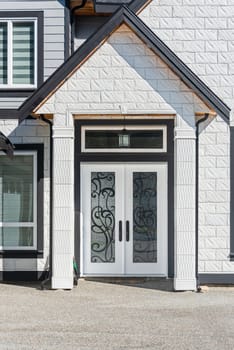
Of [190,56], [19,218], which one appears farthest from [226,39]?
[19,218]

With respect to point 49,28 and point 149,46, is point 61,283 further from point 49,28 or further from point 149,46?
point 49,28

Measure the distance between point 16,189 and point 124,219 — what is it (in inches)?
96.3

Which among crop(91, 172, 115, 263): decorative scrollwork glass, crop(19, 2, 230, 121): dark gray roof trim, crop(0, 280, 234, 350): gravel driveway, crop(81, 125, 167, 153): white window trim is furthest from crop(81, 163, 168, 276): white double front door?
crop(19, 2, 230, 121): dark gray roof trim

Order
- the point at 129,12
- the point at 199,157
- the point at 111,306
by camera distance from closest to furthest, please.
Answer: the point at 111,306, the point at 129,12, the point at 199,157

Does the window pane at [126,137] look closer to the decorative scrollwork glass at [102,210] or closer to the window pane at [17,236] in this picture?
the decorative scrollwork glass at [102,210]

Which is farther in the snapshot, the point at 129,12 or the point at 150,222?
the point at 150,222

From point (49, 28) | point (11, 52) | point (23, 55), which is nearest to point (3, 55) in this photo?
point (11, 52)

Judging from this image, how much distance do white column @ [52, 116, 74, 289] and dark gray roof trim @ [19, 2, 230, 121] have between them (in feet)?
2.35

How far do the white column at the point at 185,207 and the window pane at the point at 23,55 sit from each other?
12.4ft

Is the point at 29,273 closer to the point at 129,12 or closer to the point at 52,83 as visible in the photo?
the point at 52,83

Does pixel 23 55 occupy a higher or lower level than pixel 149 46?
higher

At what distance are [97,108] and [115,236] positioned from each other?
3176mm

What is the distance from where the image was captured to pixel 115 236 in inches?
560

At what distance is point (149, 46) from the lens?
39.7 feet
